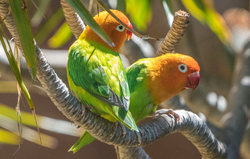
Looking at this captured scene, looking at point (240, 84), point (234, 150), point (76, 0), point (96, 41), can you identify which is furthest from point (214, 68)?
point (76, 0)

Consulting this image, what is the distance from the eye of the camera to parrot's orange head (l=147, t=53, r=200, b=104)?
0.73m

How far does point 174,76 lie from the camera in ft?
2.42

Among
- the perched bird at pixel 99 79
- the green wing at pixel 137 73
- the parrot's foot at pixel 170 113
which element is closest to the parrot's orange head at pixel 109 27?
the perched bird at pixel 99 79

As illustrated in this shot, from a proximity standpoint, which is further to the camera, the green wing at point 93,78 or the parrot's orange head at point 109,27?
the parrot's orange head at point 109,27

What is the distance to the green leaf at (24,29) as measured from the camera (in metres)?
0.35

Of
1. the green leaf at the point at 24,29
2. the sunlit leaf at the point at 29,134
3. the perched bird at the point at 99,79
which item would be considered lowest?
the sunlit leaf at the point at 29,134

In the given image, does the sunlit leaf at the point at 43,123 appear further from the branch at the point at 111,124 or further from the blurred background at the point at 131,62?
the branch at the point at 111,124

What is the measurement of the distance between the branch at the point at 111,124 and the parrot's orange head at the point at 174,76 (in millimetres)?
89

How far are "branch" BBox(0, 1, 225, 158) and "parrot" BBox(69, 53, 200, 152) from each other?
71 mm

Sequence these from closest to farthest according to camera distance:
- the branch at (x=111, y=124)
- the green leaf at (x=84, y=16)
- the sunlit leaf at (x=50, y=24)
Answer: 1. the green leaf at (x=84, y=16)
2. the branch at (x=111, y=124)
3. the sunlit leaf at (x=50, y=24)

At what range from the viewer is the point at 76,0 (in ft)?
1.22

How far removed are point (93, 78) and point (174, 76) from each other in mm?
283

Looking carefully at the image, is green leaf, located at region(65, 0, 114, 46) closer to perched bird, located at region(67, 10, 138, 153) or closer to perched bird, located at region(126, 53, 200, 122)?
perched bird, located at region(67, 10, 138, 153)

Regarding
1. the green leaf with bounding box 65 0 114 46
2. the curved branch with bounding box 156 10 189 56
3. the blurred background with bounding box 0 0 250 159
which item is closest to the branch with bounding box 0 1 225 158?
the green leaf with bounding box 65 0 114 46
